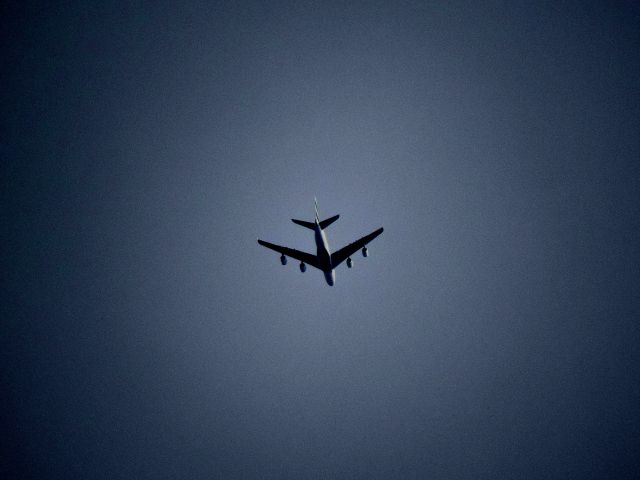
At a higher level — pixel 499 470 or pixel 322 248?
pixel 322 248

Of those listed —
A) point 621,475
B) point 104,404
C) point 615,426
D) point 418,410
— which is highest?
point 104,404

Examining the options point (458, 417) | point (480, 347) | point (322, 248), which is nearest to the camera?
point (322, 248)

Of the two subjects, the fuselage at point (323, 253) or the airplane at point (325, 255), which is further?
the airplane at point (325, 255)

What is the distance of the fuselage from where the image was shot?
3628cm

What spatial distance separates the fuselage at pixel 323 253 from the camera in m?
36.3

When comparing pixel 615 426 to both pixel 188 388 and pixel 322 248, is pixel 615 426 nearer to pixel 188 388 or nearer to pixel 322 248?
pixel 322 248

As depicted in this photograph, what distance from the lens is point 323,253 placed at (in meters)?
37.4

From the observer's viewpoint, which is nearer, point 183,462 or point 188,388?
point 183,462

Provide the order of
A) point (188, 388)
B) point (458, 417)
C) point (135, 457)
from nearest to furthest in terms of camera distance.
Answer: point (135, 457)
point (458, 417)
point (188, 388)

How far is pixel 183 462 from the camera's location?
377ft

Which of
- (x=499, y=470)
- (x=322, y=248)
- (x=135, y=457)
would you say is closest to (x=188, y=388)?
(x=135, y=457)

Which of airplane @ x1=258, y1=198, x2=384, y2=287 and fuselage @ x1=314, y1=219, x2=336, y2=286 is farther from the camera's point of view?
airplane @ x1=258, y1=198, x2=384, y2=287

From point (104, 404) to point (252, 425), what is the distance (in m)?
69.6

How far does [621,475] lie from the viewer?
249 ft
